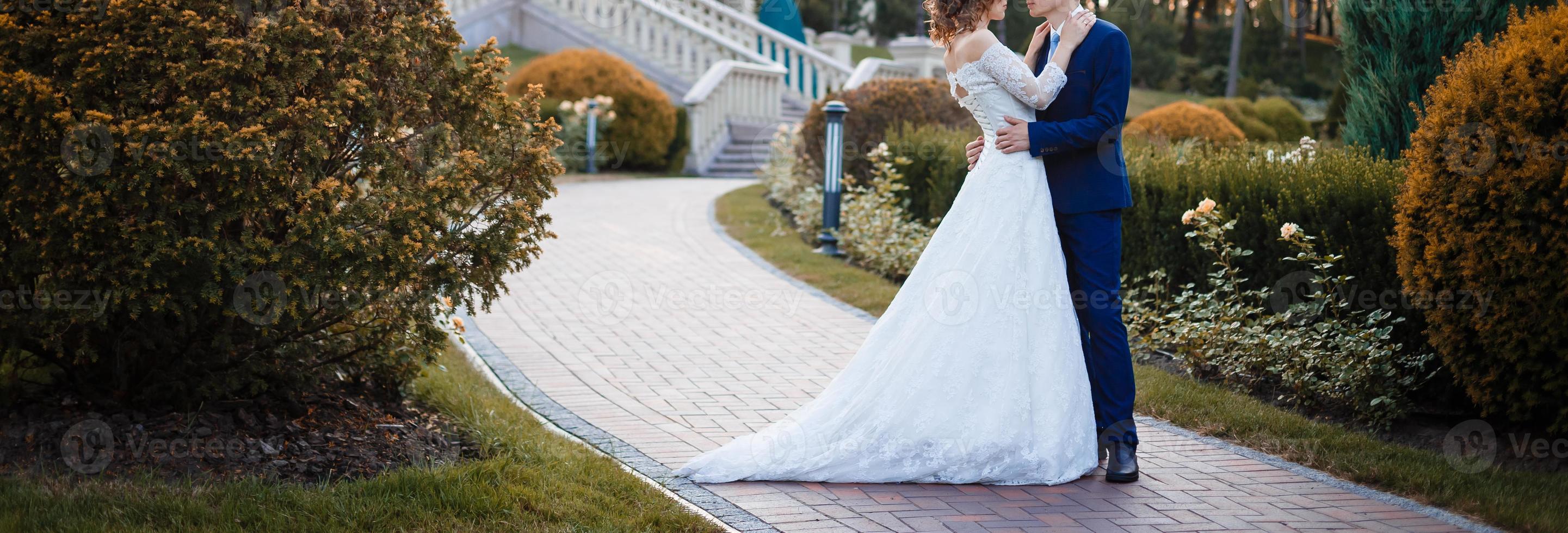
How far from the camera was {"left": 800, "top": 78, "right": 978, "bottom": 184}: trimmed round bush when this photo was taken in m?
13.2

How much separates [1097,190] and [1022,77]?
49cm

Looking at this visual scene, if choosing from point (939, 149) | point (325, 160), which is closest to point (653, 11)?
point (939, 149)

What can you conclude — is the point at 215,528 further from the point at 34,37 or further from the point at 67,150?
the point at 34,37

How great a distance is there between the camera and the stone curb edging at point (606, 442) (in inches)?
151

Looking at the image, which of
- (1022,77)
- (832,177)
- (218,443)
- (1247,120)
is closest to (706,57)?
(1247,120)

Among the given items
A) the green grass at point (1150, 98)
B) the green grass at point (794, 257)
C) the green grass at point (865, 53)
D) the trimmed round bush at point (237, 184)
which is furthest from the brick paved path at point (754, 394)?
the green grass at point (865, 53)

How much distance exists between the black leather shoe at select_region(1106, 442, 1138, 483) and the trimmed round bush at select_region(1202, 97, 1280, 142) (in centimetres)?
1548

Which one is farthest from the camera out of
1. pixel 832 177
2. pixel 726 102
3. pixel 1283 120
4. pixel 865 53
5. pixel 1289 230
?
pixel 865 53

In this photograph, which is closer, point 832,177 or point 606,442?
point 606,442

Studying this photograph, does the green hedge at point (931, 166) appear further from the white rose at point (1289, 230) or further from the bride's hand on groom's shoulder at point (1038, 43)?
the bride's hand on groom's shoulder at point (1038, 43)

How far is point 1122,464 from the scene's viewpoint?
4.21 metres

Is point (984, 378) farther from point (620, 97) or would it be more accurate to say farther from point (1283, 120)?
point (1283, 120)

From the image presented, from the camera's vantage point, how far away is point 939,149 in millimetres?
10227

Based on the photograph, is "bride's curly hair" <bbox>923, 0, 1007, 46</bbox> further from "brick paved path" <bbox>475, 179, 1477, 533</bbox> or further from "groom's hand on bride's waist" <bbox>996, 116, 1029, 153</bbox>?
"brick paved path" <bbox>475, 179, 1477, 533</bbox>
